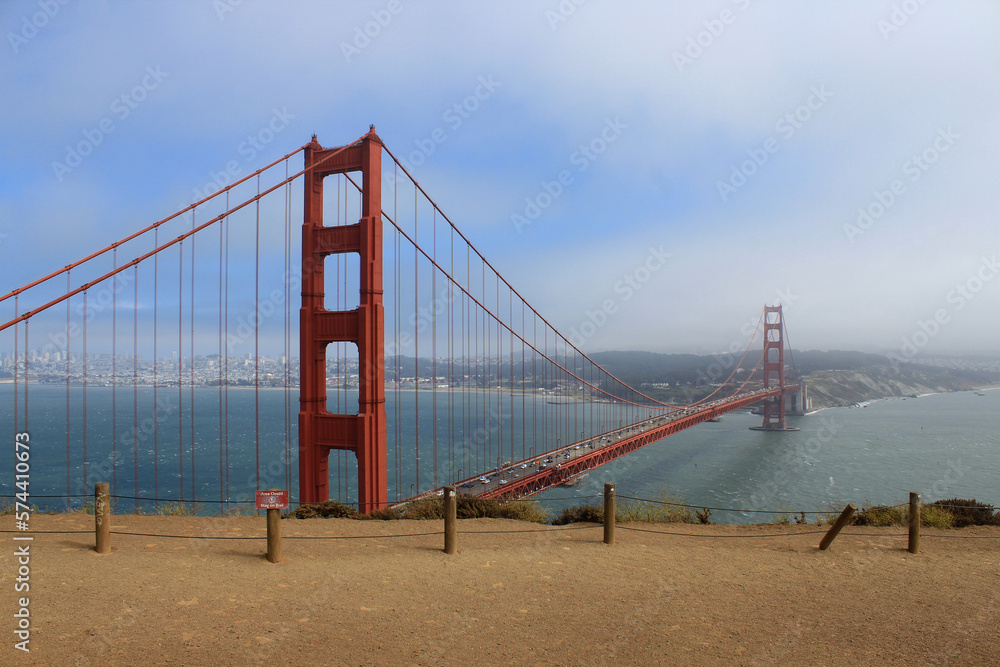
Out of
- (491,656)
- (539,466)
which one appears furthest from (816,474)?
(491,656)

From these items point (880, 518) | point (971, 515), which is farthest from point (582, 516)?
point (971, 515)

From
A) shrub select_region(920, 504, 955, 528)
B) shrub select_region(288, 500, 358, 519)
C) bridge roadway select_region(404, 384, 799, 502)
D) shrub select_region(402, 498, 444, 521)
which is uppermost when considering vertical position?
shrub select_region(920, 504, 955, 528)

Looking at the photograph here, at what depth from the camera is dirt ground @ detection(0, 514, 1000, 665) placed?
11.8ft

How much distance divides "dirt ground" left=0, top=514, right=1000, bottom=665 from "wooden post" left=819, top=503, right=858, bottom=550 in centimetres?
17

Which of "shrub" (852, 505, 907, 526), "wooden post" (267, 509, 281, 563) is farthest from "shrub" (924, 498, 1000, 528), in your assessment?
"wooden post" (267, 509, 281, 563)

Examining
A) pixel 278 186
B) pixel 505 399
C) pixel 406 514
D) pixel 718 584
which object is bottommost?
pixel 505 399

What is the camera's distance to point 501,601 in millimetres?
4488

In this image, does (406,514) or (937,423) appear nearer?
(406,514)

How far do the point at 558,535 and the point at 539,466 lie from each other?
1908cm

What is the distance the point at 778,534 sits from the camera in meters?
7.06

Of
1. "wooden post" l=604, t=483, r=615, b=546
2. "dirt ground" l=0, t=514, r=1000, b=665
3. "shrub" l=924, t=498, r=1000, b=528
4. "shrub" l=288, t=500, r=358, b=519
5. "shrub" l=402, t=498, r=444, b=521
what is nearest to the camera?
"dirt ground" l=0, t=514, r=1000, b=665

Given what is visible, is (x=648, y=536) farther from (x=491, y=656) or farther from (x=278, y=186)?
(x=278, y=186)

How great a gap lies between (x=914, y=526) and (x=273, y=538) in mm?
7161

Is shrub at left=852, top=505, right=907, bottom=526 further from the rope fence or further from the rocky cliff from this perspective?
the rocky cliff
